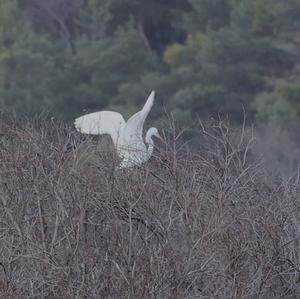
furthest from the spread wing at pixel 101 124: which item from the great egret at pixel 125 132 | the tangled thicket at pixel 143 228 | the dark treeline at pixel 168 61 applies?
the dark treeline at pixel 168 61

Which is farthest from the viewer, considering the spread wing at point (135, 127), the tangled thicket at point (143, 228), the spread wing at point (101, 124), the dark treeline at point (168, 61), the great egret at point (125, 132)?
the dark treeline at point (168, 61)

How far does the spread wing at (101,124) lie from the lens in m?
11.8

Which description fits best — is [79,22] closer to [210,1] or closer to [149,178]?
[210,1]

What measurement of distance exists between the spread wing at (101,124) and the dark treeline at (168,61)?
49.8 feet

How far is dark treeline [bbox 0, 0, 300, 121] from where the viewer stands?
100ft

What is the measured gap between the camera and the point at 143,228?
8992 mm

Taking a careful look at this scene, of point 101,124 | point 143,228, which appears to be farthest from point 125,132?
point 143,228

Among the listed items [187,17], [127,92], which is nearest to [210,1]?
[187,17]

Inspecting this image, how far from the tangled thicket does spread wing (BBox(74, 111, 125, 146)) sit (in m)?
1.94

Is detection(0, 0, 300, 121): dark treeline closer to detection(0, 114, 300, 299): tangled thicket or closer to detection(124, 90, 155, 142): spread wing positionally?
detection(124, 90, 155, 142): spread wing

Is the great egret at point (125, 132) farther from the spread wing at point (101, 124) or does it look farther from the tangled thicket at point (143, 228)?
the tangled thicket at point (143, 228)

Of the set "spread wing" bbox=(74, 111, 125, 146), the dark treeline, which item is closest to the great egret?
"spread wing" bbox=(74, 111, 125, 146)

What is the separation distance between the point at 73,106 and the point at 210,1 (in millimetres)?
4084

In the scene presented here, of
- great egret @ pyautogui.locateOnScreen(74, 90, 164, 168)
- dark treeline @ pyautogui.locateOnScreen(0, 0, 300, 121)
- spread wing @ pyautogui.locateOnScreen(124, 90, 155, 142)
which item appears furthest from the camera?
dark treeline @ pyautogui.locateOnScreen(0, 0, 300, 121)
